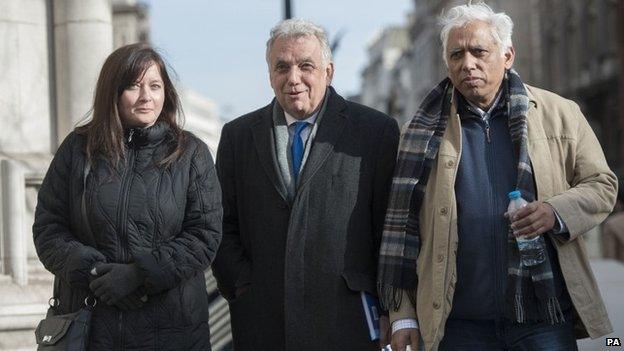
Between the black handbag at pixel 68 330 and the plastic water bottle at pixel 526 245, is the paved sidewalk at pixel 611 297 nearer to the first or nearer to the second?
the plastic water bottle at pixel 526 245

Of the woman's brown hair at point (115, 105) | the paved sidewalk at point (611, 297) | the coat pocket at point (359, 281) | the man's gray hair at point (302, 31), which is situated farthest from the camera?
the paved sidewalk at point (611, 297)

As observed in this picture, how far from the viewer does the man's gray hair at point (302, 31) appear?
15.8 ft

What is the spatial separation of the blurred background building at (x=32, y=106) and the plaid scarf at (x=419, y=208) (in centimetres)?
250

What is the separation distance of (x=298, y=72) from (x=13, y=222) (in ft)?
8.44

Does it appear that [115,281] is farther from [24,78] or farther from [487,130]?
[24,78]

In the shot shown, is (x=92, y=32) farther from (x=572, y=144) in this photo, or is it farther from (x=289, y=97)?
(x=572, y=144)

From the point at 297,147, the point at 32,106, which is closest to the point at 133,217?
the point at 297,147

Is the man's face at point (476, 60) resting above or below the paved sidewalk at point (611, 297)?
above

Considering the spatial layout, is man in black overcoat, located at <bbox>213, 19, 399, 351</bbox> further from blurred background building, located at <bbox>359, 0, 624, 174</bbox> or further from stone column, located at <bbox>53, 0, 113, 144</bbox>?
blurred background building, located at <bbox>359, 0, 624, 174</bbox>

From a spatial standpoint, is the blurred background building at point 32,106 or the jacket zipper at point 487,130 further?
the blurred background building at point 32,106

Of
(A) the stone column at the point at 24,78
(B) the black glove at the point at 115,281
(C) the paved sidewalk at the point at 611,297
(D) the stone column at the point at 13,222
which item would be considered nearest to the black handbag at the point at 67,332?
(B) the black glove at the point at 115,281

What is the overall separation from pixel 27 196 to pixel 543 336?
11.7 ft

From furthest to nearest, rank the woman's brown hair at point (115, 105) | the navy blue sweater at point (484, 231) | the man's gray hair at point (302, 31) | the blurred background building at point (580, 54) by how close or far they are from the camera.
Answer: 1. the blurred background building at point (580, 54)
2. the man's gray hair at point (302, 31)
3. the navy blue sweater at point (484, 231)
4. the woman's brown hair at point (115, 105)

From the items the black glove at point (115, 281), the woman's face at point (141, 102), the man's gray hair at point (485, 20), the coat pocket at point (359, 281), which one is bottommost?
the coat pocket at point (359, 281)
